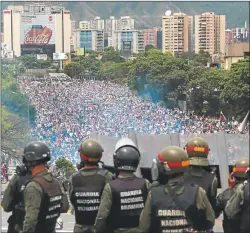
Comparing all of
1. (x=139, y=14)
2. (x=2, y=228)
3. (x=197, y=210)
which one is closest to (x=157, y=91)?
(x=139, y=14)

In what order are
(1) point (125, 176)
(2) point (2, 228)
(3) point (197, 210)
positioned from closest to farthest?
(3) point (197, 210)
(1) point (125, 176)
(2) point (2, 228)

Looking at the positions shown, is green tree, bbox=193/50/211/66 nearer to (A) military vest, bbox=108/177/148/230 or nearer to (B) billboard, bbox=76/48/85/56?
(B) billboard, bbox=76/48/85/56

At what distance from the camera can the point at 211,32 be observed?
845 centimetres

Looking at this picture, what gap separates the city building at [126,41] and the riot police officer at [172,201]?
417 centimetres

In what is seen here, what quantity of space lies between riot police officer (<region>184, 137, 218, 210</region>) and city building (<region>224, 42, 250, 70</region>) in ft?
3.88

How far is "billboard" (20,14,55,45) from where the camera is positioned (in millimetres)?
8641

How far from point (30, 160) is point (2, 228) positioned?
1683 millimetres

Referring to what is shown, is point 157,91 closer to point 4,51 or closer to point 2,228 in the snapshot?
point 4,51

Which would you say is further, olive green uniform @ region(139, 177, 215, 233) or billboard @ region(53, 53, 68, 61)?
billboard @ region(53, 53, 68, 61)

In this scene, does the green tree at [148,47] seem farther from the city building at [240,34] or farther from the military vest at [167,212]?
the military vest at [167,212]

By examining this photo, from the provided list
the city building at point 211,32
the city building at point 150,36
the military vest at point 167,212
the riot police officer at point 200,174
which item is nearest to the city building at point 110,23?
the city building at point 150,36

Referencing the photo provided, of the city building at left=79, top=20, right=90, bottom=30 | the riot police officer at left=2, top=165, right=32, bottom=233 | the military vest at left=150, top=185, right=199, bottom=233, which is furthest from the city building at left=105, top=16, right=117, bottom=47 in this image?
the military vest at left=150, top=185, right=199, bottom=233

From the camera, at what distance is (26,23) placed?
8773 millimetres

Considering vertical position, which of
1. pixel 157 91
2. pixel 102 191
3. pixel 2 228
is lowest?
pixel 2 228
